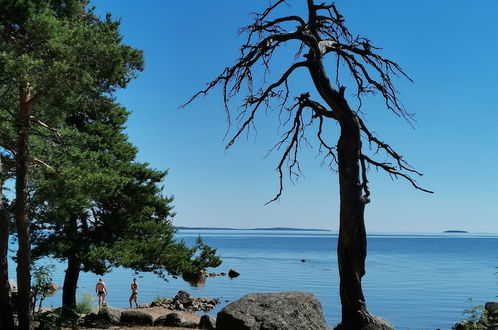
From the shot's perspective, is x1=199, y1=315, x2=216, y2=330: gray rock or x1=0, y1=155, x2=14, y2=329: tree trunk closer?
x1=0, y1=155, x2=14, y2=329: tree trunk

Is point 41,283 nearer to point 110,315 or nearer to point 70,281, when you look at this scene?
point 110,315

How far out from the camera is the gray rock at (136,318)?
1939 cm

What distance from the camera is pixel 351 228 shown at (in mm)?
8164

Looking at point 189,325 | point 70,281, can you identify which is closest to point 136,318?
point 189,325

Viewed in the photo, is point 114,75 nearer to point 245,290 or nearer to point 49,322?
point 49,322

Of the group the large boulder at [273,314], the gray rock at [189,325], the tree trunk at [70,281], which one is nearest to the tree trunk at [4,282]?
the large boulder at [273,314]

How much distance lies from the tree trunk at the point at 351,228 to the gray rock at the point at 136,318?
12582 millimetres

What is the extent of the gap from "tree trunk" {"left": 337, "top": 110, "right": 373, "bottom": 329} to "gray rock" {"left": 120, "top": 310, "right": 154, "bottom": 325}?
12.6 m

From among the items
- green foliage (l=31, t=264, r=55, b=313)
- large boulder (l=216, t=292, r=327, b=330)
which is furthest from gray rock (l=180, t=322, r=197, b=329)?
large boulder (l=216, t=292, r=327, b=330)

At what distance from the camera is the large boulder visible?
10375mm

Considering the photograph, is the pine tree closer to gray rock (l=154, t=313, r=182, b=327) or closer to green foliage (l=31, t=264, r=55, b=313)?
green foliage (l=31, t=264, r=55, b=313)

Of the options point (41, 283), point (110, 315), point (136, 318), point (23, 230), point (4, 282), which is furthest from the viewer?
point (110, 315)

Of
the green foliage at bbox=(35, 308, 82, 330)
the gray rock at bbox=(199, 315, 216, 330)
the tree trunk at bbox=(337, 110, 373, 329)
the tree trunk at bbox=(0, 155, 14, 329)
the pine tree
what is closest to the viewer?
the tree trunk at bbox=(337, 110, 373, 329)

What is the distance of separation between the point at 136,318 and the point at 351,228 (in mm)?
13541
